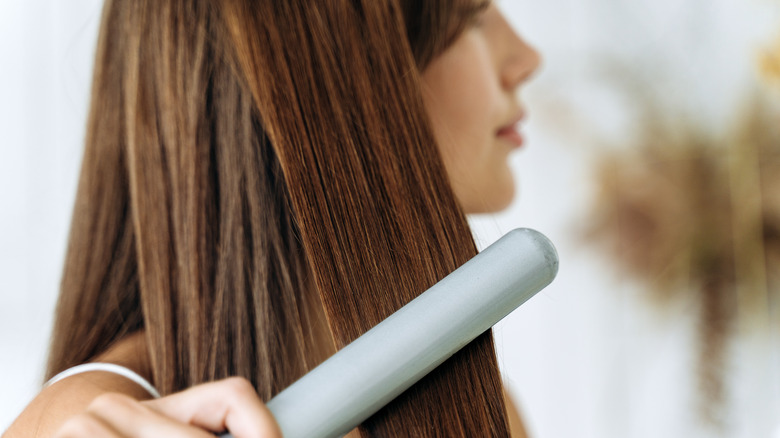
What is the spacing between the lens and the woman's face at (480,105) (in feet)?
1.31

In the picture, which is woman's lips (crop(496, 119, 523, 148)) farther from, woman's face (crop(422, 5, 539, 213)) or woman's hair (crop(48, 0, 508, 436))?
woman's hair (crop(48, 0, 508, 436))

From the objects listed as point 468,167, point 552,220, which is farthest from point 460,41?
point 552,220

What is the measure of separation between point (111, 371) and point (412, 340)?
18cm

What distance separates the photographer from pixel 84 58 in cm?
79

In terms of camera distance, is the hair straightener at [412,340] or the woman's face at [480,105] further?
the woman's face at [480,105]

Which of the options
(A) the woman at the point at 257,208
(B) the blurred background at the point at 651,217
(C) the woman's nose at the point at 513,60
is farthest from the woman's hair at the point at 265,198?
(B) the blurred background at the point at 651,217

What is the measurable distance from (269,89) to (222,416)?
152 millimetres

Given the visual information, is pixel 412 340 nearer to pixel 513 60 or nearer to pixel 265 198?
pixel 265 198

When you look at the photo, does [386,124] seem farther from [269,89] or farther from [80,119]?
[80,119]

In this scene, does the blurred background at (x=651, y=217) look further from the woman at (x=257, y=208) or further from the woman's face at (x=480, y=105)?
the woman at (x=257, y=208)

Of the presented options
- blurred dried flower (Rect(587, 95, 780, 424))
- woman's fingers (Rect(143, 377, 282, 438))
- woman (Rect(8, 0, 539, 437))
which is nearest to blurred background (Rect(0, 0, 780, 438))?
blurred dried flower (Rect(587, 95, 780, 424))

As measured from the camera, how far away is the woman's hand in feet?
0.62

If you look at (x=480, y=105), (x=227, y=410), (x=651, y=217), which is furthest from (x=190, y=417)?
(x=651, y=217)

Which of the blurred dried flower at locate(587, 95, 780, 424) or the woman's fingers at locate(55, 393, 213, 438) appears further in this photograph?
the blurred dried flower at locate(587, 95, 780, 424)
